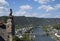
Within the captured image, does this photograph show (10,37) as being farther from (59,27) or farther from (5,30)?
(59,27)

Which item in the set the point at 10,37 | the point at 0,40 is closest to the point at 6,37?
the point at 10,37

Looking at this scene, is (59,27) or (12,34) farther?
(59,27)

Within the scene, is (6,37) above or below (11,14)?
below

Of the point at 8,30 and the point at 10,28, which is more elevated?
the point at 10,28

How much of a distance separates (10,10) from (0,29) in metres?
1.64

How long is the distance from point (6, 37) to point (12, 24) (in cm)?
100

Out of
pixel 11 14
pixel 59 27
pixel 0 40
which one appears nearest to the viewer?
pixel 0 40

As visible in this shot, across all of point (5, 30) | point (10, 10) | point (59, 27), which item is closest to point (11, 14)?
point (10, 10)

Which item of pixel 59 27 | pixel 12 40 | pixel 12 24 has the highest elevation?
pixel 12 24

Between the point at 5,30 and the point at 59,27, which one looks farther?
the point at 59,27

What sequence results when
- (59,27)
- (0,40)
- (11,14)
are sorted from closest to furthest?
1. (0,40)
2. (11,14)
3. (59,27)

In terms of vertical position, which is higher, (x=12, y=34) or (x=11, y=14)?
(x=11, y=14)

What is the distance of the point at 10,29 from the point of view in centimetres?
1677

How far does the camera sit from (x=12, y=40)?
672 inches
